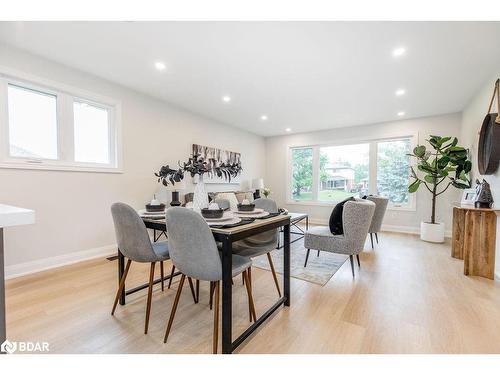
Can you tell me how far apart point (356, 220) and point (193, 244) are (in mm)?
1852

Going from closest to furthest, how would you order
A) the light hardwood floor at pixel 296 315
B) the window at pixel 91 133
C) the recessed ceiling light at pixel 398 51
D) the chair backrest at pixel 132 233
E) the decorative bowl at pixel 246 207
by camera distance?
1. the light hardwood floor at pixel 296 315
2. the chair backrest at pixel 132 233
3. the decorative bowl at pixel 246 207
4. the recessed ceiling light at pixel 398 51
5. the window at pixel 91 133

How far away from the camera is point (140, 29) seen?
2078mm

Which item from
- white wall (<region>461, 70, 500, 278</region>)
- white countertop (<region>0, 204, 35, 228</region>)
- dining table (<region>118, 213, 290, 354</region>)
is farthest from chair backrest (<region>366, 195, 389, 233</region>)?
white countertop (<region>0, 204, 35, 228</region>)

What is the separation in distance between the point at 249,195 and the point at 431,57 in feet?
13.0

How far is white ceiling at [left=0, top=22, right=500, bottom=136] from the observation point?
6.79 ft

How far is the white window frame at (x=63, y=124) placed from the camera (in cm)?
239

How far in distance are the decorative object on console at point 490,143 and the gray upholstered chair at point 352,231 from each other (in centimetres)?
157

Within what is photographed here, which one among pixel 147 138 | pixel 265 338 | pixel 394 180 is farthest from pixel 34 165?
pixel 394 180

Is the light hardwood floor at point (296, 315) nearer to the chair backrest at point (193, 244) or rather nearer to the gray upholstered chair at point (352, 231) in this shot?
the gray upholstered chair at point (352, 231)

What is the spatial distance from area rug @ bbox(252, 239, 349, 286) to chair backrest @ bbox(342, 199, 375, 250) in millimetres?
464

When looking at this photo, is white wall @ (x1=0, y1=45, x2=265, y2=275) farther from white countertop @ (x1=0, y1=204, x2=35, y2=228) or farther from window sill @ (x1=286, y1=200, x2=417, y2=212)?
window sill @ (x1=286, y1=200, x2=417, y2=212)

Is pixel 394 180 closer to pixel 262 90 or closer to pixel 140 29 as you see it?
pixel 262 90

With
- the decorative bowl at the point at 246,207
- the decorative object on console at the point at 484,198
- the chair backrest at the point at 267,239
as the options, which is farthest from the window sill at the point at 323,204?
the decorative bowl at the point at 246,207

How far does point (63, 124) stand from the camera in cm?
282
